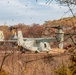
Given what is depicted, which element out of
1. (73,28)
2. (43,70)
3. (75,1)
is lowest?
(43,70)

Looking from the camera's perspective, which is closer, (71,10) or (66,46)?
(71,10)

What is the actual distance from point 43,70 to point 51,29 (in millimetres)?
7601

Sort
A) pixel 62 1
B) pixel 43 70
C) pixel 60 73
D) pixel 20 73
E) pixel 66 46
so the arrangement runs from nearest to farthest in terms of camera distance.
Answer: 1. pixel 62 1
2. pixel 66 46
3. pixel 60 73
4. pixel 20 73
5. pixel 43 70

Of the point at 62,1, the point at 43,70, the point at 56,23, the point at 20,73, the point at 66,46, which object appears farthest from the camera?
the point at 43,70

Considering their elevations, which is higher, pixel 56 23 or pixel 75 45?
pixel 56 23

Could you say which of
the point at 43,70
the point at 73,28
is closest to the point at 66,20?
the point at 73,28

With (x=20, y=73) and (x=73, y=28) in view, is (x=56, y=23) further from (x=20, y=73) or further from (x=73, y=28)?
(x=20, y=73)

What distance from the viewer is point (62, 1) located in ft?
8.13

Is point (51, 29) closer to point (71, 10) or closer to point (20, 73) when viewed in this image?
point (71, 10)

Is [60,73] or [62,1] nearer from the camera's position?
[62,1]

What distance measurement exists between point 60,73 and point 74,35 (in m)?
4.51

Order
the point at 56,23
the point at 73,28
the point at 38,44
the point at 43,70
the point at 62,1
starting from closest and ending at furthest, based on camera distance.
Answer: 1. the point at 62,1
2. the point at 73,28
3. the point at 56,23
4. the point at 43,70
5. the point at 38,44

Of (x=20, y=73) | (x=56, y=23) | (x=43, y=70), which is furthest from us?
(x=43, y=70)

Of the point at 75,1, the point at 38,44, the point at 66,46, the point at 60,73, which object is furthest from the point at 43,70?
the point at 38,44
